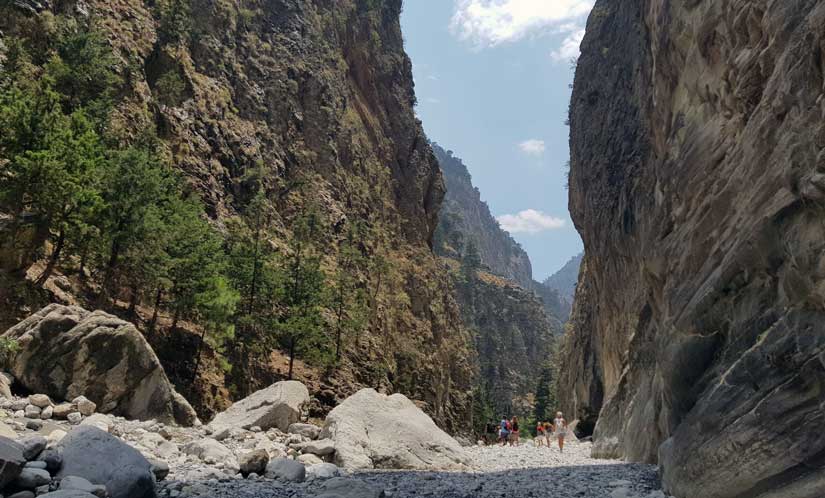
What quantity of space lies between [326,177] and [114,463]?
4247 cm

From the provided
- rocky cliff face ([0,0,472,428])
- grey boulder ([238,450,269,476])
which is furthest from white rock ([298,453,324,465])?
rocky cliff face ([0,0,472,428])

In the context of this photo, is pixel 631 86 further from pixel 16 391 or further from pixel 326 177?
pixel 16 391

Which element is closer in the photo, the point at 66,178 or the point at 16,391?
the point at 16,391

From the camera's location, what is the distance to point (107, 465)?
7207mm

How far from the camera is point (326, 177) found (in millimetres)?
48562

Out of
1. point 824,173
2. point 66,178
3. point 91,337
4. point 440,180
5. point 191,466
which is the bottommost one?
point 191,466

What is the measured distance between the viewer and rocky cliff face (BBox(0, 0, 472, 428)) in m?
35.0

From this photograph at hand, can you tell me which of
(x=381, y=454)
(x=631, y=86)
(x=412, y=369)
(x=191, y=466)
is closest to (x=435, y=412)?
(x=412, y=369)

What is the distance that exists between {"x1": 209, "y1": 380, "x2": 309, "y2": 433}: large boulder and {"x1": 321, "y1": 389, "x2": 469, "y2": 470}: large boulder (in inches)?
83.7

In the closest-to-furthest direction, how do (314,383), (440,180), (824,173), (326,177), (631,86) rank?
(824,173)
(314,383)
(631,86)
(326,177)
(440,180)

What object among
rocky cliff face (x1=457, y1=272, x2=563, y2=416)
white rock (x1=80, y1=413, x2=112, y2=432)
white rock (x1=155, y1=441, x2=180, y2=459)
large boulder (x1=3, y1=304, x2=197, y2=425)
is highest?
rocky cliff face (x1=457, y1=272, x2=563, y2=416)

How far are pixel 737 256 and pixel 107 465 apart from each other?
979cm

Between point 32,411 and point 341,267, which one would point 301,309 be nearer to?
point 341,267

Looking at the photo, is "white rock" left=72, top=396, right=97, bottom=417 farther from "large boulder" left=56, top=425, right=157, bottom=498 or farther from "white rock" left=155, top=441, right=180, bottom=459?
"large boulder" left=56, top=425, right=157, bottom=498
